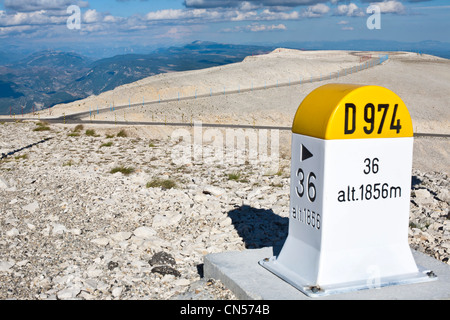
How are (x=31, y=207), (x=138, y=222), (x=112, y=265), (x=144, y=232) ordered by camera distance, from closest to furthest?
(x=112, y=265)
(x=144, y=232)
(x=138, y=222)
(x=31, y=207)

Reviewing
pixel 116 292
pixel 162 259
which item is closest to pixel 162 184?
pixel 162 259

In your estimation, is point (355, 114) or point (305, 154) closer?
point (355, 114)

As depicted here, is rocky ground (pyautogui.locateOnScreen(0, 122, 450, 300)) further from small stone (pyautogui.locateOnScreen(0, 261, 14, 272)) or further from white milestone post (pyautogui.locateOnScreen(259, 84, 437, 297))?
white milestone post (pyautogui.locateOnScreen(259, 84, 437, 297))

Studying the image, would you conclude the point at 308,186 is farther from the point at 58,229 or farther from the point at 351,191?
the point at 58,229

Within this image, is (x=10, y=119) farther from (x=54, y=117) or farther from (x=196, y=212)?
(x=196, y=212)
